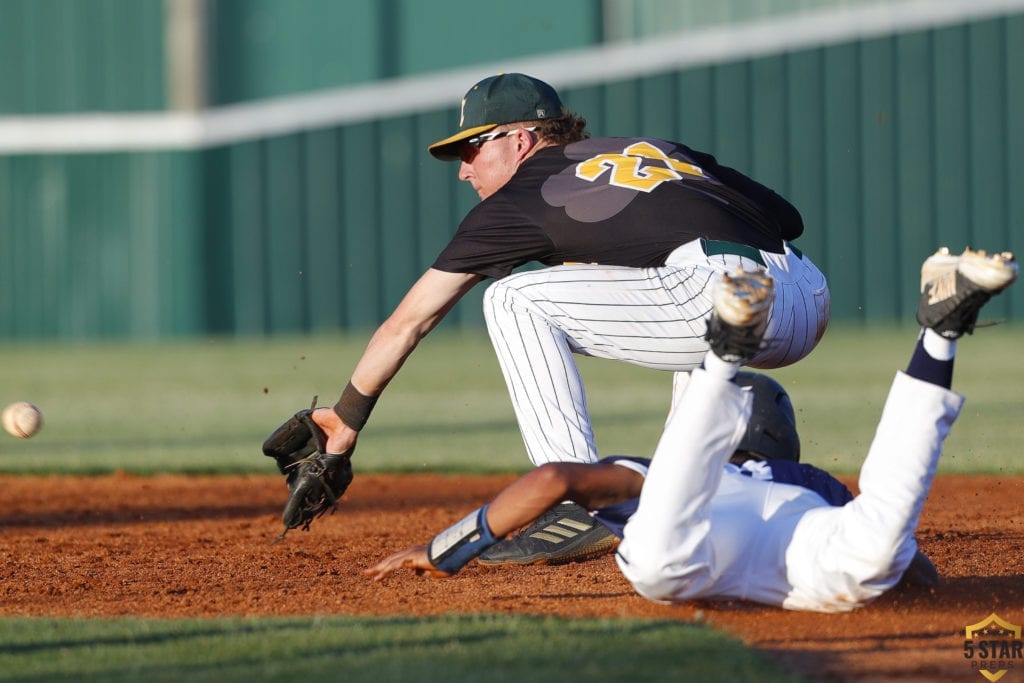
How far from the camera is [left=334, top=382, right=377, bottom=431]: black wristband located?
143 inches

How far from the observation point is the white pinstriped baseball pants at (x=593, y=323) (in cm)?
357

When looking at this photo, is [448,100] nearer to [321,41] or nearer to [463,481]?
[321,41]

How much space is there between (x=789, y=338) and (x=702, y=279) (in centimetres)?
30

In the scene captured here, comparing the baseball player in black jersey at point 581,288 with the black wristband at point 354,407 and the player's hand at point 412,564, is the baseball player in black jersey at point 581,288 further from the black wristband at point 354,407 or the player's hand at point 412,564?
the player's hand at point 412,564

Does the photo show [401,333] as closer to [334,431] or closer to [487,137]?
[334,431]

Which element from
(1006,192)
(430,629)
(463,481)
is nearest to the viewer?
(430,629)

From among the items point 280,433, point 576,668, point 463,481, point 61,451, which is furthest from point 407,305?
point 61,451

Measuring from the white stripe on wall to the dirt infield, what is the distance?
9728mm

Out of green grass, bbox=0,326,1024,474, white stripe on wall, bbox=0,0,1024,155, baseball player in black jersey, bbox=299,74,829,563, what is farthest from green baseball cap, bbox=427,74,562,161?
white stripe on wall, bbox=0,0,1024,155

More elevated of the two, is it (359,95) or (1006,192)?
(359,95)

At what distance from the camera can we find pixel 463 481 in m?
5.92

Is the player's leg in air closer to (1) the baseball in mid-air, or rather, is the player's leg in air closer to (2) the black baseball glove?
(2) the black baseball glove

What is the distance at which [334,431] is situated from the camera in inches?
147

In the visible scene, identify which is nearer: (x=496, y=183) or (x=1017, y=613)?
(x=1017, y=613)
